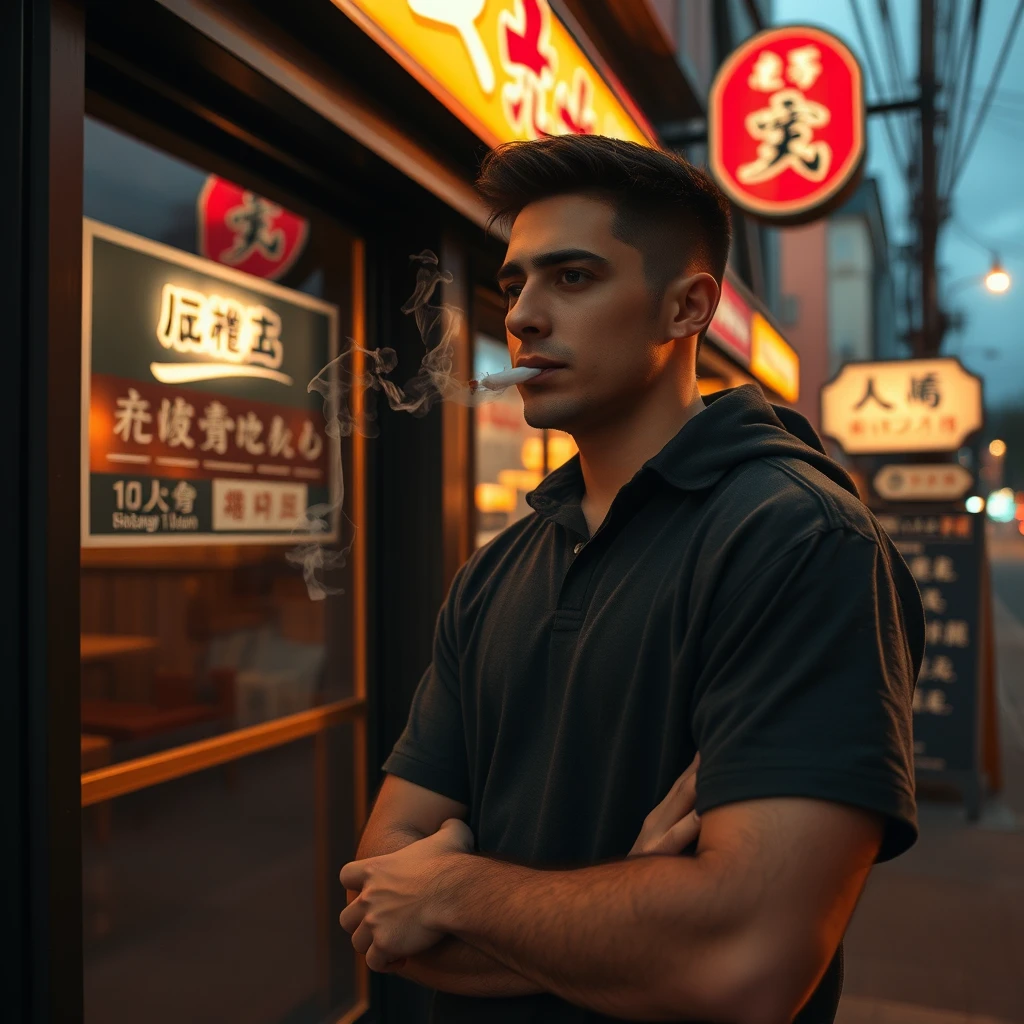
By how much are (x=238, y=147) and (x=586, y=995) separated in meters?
2.32

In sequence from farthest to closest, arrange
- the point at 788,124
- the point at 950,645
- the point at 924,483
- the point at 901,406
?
the point at 901,406, the point at 924,483, the point at 950,645, the point at 788,124

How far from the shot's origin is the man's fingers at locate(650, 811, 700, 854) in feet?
4.00

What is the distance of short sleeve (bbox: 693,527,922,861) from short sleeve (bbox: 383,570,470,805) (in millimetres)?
570

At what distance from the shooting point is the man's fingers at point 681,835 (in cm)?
122

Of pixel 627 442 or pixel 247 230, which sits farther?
pixel 247 230

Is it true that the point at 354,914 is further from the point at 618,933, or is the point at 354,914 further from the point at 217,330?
the point at 217,330

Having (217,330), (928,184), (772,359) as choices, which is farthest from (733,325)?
(928,184)

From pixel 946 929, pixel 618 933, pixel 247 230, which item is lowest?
pixel 946 929

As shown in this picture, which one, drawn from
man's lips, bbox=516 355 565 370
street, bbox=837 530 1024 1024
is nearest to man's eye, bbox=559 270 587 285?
man's lips, bbox=516 355 565 370

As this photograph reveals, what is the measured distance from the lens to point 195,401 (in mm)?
2545

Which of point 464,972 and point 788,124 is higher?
point 788,124

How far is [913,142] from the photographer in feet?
50.0

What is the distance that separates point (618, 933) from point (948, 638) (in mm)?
6241

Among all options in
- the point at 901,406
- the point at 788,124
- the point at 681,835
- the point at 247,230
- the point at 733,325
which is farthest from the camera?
the point at 901,406
